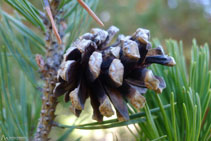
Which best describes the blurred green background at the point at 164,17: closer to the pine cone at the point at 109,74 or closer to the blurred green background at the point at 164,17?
the blurred green background at the point at 164,17

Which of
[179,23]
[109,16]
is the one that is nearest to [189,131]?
[109,16]

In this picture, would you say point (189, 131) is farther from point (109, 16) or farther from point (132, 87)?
point (109, 16)

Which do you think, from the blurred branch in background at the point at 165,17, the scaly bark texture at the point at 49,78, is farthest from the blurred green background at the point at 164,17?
the scaly bark texture at the point at 49,78

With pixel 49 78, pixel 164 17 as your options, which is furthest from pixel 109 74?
pixel 164 17

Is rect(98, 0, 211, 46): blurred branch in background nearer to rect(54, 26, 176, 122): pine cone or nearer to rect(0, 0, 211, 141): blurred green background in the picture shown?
rect(0, 0, 211, 141): blurred green background

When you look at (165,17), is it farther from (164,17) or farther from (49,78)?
(49,78)
